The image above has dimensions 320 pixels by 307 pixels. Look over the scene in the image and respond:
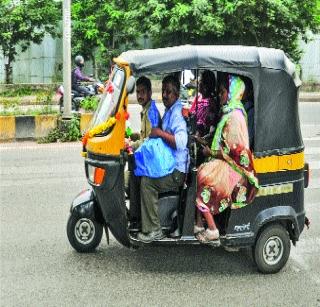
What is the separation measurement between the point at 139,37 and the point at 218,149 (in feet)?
60.2

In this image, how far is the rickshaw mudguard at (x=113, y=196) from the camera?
566 cm

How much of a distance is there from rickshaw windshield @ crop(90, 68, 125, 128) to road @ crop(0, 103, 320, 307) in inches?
50.6

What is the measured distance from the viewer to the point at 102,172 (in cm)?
570

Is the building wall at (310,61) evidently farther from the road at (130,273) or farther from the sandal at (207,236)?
the sandal at (207,236)

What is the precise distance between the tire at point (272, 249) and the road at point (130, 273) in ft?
0.30

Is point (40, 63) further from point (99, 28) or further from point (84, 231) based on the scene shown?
point (84, 231)

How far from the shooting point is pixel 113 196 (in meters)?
5.73

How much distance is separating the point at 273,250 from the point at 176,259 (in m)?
0.89

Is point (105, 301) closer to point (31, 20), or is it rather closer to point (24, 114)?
point (24, 114)

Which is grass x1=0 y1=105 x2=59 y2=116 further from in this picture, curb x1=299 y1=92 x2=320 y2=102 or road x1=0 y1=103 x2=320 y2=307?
curb x1=299 y1=92 x2=320 y2=102

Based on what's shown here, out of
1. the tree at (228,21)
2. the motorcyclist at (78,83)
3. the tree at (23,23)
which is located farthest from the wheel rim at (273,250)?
the tree at (23,23)

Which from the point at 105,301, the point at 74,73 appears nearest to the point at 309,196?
the point at 105,301

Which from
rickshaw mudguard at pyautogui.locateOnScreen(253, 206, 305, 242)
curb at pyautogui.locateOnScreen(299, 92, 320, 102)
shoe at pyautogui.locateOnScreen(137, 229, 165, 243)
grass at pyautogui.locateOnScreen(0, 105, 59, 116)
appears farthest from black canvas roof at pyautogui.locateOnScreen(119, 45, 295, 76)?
curb at pyautogui.locateOnScreen(299, 92, 320, 102)

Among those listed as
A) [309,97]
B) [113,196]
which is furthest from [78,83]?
[113,196]
